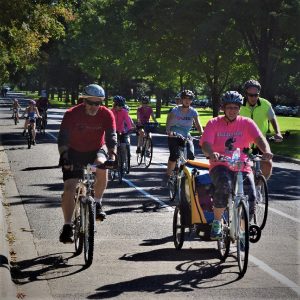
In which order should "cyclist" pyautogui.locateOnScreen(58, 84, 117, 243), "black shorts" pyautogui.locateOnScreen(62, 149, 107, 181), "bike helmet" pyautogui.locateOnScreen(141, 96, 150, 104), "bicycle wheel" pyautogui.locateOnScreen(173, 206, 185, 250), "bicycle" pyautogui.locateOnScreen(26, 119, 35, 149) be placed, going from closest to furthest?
"cyclist" pyautogui.locateOnScreen(58, 84, 117, 243), "black shorts" pyautogui.locateOnScreen(62, 149, 107, 181), "bicycle wheel" pyautogui.locateOnScreen(173, 206, 185, 250), "bike helmet" pyautogui.locateOnScreen(141, 96, 150, 104), "bicycle" pyautogui.locateOnScreen(26, 119, 35, 149)

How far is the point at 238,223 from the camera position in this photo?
7281mm

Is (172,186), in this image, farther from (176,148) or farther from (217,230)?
(217,230)

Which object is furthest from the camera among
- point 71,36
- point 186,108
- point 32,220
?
point 71,36

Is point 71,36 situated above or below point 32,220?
above

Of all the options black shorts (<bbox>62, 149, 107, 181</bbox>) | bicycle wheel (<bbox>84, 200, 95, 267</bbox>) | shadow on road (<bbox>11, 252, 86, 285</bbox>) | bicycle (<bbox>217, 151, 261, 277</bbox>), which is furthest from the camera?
black shorts (<bbox>62, 149, 107, 181</bbox>)

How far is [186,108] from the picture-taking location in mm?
12414

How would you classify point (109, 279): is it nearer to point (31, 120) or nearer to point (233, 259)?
point (233, 259)

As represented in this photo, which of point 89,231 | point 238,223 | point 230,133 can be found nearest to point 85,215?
point 89,231

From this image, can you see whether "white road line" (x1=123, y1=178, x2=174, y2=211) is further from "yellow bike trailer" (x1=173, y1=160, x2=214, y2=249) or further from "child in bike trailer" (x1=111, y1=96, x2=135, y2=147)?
"yellow bike trailer" (x1=173, y1=160, x2=214, y2=249)

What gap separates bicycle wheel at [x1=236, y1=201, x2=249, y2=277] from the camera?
7.01m

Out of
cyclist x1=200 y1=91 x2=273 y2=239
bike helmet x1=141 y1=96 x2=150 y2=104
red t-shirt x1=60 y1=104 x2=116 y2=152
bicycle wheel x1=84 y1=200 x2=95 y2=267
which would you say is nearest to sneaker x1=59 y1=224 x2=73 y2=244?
bicycle wheel x1=84 y1=200 x2=95 y2=267

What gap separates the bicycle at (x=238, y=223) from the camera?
7105mm

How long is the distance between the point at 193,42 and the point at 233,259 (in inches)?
1080

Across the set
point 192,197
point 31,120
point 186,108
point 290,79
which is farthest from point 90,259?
point 290,79
